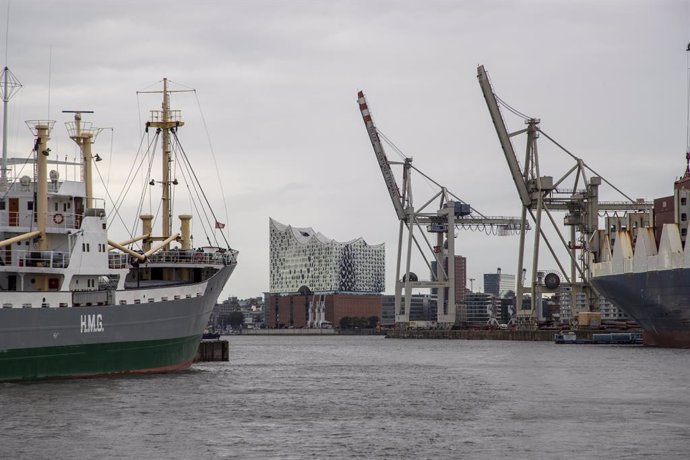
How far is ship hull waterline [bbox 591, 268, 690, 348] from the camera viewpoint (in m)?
96.1

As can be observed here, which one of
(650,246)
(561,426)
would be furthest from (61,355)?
Answer: (650,246)

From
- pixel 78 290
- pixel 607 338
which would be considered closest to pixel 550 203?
pixel 607 338

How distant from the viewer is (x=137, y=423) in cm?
4219

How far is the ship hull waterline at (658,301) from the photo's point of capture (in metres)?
96.1

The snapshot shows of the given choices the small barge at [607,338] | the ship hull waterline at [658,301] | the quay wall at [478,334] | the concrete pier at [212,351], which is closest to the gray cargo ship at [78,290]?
the concrete pier at [212,351]

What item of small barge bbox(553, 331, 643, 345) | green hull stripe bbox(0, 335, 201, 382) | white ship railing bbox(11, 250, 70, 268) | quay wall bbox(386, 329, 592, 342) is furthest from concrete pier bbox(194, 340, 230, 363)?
quay wall bbox(386, 329, 592, 342)

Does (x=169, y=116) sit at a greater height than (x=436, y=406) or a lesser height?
greater

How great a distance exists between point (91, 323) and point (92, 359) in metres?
1.79

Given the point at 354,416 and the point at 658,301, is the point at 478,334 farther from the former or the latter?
the point at 354,416

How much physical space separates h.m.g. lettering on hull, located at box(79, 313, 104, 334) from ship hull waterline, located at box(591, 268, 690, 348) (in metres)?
54.2

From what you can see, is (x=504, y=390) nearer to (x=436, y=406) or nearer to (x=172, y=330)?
(x=436, y=406)

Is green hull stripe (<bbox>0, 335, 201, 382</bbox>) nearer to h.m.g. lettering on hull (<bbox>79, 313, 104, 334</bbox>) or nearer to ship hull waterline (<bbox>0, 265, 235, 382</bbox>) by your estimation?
ship hull waterline (<bbox>0, 265, 235, 382</bbox>)

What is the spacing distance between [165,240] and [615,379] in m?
27.2

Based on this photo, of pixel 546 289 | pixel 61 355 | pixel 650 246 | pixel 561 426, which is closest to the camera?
pixel 561 426
